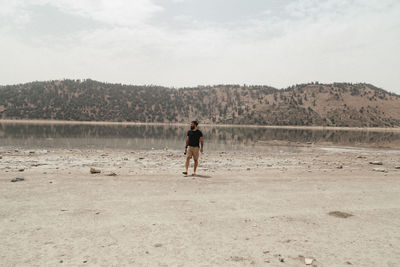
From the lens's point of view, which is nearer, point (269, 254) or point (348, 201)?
point (269, 254)

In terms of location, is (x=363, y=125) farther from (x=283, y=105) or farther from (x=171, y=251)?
(x=171, y=251)

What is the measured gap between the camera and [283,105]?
408 ft

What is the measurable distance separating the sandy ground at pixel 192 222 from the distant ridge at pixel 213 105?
347 feet

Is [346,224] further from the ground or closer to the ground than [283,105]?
closer to the ground

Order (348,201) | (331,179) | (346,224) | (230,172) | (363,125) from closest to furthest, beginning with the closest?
(346,224) → (348,201) → (331,179) → (230,172) → (363,125)

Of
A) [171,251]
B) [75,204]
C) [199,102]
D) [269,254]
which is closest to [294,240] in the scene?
[269,254]

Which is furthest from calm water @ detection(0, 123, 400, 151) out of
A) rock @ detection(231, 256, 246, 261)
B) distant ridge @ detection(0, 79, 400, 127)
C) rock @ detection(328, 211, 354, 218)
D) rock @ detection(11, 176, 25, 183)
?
distant ridge @ detection(0, 79, 400, 127)

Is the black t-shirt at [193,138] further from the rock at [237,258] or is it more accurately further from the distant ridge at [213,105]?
the distant ridge at [213,105]

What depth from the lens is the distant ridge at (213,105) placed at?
375ft

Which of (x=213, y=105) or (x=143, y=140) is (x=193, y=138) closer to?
(x=143, y=140)

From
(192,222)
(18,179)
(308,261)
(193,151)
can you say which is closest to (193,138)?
(193,151)

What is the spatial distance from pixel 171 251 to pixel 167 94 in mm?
163767

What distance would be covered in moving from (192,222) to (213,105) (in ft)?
476

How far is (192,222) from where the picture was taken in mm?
6059
